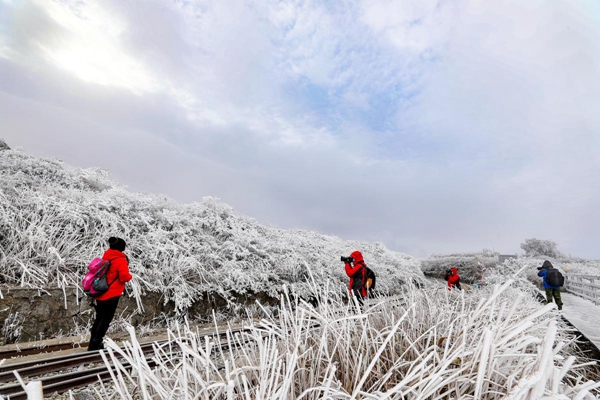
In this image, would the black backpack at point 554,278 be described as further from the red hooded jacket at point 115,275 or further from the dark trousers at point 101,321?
the dark trousers at point 101,321

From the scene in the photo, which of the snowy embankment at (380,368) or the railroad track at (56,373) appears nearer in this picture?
the snowy embankment at (380,368)

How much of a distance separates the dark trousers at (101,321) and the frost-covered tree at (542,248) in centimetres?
4699

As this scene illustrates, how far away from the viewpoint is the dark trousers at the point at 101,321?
19.3ft

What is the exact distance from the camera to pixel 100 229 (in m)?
9.37

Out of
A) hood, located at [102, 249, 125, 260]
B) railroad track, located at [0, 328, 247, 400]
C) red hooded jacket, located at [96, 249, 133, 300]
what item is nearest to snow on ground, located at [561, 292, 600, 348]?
railroad track, located at [0, 328, 247, 400]

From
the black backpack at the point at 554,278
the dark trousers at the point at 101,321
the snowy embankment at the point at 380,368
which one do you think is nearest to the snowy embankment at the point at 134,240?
the dark trousers at the point at 101,321

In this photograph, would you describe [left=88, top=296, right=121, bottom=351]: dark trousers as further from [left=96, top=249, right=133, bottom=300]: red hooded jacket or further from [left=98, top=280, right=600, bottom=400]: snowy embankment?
[left=98, top=280, right=600, bottom=400]: snowy embankment

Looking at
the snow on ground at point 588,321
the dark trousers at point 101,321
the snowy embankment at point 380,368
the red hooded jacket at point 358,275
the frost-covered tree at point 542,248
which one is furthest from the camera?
the frost-covered tree at point 542,248

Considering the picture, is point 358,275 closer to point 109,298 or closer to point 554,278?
point 109,298

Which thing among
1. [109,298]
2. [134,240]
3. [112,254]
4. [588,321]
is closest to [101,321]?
[109,298]

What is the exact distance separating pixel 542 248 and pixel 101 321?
49843 millimetres

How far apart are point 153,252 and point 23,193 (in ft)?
13.1

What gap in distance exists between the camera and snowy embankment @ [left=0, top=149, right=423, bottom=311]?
25.7ft

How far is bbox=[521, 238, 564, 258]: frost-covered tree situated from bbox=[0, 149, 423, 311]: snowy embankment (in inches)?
1571
